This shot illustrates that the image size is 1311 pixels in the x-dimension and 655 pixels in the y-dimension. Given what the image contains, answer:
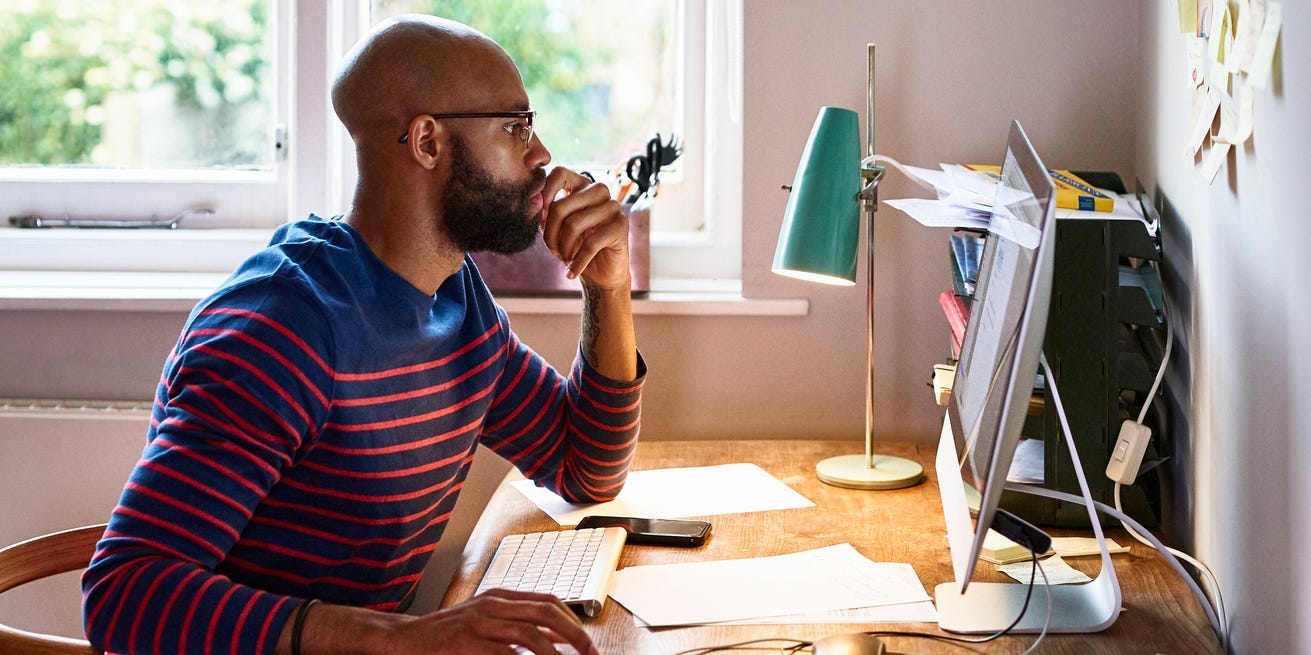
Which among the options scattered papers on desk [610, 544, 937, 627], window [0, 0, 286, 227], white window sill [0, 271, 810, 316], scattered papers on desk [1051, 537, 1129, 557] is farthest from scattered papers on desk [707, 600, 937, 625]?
window [0, 0, 286, 227]

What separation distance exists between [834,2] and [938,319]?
0.54 m

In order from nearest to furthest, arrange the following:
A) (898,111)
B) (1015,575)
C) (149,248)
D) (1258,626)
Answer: (1258,626) → (1015,575) → (898,111) → (149,248)

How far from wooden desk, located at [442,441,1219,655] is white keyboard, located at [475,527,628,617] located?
22mm

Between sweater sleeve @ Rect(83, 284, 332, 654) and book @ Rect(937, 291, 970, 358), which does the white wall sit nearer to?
book @ Rect(937, 291, 970, 358)

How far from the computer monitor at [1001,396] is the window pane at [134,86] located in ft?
5.22

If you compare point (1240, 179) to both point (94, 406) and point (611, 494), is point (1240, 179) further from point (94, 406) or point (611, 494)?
point (94, 406)

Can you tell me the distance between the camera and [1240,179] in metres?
1.05

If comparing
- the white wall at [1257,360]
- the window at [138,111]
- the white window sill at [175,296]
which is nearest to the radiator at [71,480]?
the white window sill at [175,296]

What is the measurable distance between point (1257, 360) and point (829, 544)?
50 centimetres

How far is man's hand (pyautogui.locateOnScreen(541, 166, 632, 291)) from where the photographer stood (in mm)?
1382

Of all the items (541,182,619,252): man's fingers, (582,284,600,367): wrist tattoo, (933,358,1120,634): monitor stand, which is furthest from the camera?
(582,284,600,367): wrist tattoo

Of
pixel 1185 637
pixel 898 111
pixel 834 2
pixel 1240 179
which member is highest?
pixel 834 2

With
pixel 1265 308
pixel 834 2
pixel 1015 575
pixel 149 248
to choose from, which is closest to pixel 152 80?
pixel 149 248

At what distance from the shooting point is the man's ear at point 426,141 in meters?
1.29
